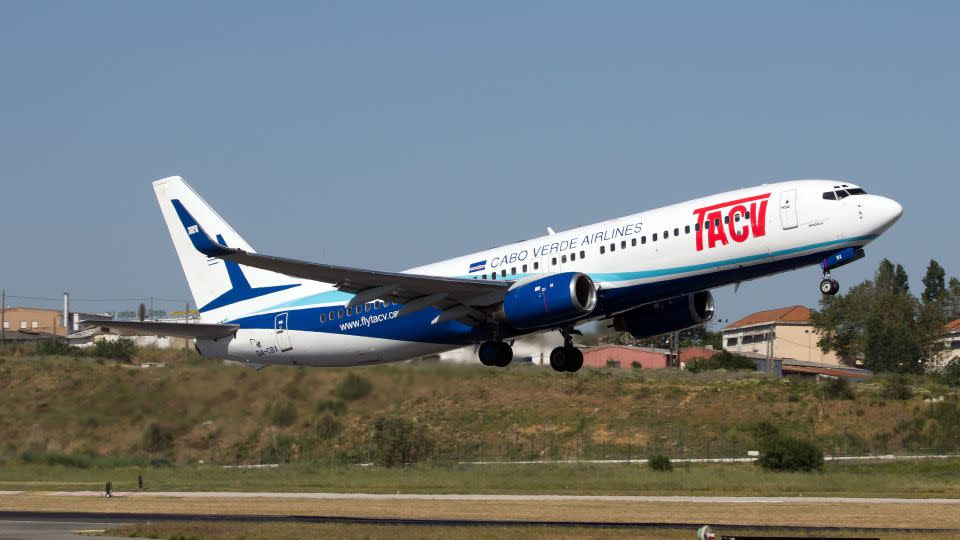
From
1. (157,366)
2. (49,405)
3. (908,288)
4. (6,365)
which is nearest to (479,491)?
(157,366)

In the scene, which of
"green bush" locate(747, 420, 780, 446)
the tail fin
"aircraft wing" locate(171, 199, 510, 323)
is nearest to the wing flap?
"aircraft wing" locate(171, 199, 510, 323)

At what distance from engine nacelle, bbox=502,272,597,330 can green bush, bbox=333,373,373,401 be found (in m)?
13.0

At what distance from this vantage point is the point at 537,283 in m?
43.3

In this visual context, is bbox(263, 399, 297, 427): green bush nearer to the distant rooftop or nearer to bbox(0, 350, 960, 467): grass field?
bbox(0, 350, 960, 467): grass field

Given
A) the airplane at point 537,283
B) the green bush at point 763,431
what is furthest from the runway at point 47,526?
the green bush at point 763,431

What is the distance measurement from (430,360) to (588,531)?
56.9ft

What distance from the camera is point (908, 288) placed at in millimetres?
175125

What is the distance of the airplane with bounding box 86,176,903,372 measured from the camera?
41000mm

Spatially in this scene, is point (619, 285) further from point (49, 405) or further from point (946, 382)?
point (946, 382)

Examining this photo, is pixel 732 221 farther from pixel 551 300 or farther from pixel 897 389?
pixel 897 389

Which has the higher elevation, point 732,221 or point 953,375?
point 732,221

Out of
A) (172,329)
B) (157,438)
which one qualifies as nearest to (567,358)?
(172,329)

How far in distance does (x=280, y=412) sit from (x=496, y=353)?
43.7ft

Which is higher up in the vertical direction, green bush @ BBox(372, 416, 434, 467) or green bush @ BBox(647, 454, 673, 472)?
green bush @ BBox(372, 416, 434, 467)
